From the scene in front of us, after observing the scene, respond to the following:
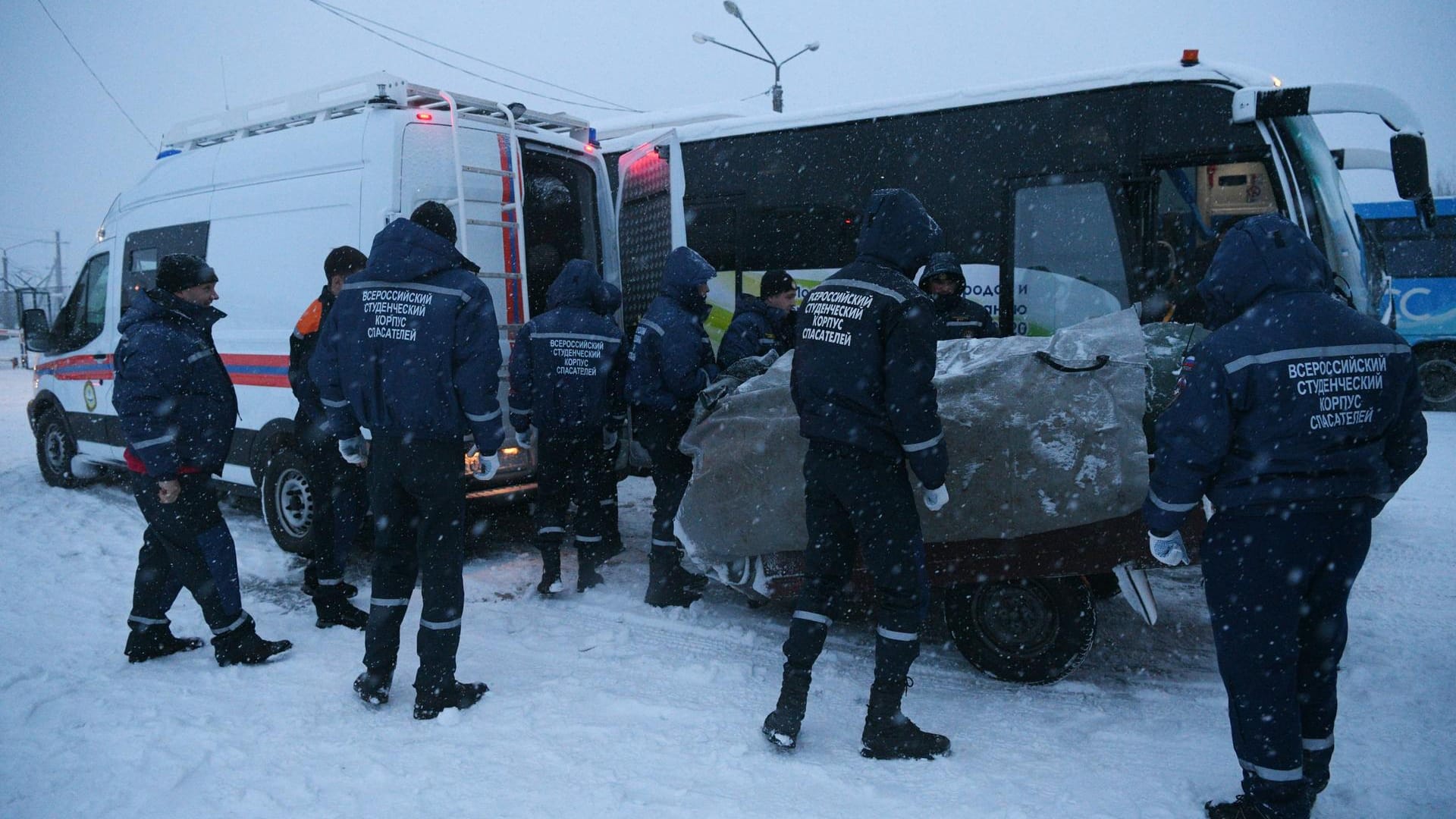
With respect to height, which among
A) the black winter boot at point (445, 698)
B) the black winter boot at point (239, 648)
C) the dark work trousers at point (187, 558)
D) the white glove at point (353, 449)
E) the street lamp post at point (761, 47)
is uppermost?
the street lamp post at point (761, 47)

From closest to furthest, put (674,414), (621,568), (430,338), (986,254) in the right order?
(430,338), (674,414), (621,568), (986,254)

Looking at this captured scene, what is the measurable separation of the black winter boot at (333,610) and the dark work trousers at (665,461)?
1680 millimetres

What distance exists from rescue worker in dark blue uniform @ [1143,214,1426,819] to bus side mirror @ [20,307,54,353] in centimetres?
938

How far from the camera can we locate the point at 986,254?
6.64 metres

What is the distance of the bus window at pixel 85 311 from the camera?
7637mm

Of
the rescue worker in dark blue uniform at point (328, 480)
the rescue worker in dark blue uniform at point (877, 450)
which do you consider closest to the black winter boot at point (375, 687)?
the rescue worker in dark blue uniform at point (328, 480)

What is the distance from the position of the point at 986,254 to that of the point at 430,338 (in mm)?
4490

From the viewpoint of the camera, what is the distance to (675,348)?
16.4 feet

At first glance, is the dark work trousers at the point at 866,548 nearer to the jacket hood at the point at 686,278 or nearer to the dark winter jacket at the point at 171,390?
the jacket hood at the point at 686,278

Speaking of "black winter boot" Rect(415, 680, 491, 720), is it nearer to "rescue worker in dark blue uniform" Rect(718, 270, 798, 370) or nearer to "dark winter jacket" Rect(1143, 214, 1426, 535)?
"rescue worker in dark blue uniform" Rect(718, 270, 798, 370)

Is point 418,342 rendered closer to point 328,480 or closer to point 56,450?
point 328,480

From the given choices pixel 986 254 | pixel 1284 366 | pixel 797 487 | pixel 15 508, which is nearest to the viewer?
pixel 1284 366

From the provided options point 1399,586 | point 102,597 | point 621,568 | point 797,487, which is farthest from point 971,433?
point 102,597

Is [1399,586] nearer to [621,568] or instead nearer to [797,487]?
[797,487]
